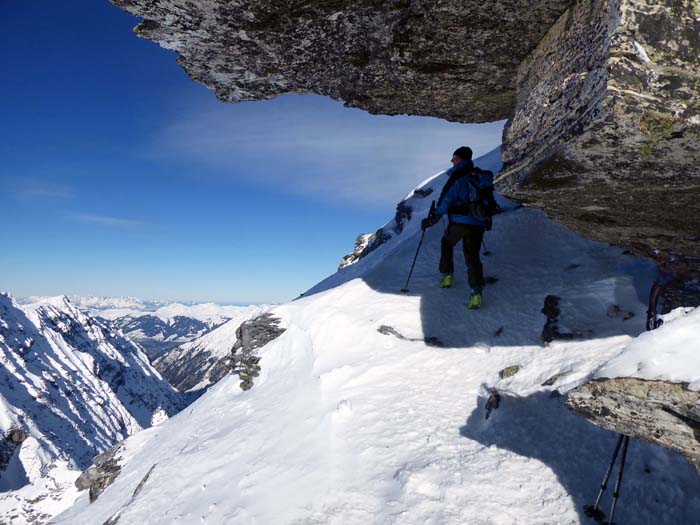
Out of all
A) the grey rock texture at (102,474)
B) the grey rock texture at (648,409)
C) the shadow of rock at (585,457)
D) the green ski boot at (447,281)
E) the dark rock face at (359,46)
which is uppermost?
the dark rock face at (359,46)

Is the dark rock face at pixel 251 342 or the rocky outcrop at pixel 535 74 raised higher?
the rocky outcrop at pixel 535 74

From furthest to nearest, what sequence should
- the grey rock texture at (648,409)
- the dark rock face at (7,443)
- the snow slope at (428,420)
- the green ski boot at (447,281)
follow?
the dark rock face at (7,443)
the green ski boot at (447,281)
the snow slope at (428,420)
the grey rock texture at (648,409)

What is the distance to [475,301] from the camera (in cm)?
1073

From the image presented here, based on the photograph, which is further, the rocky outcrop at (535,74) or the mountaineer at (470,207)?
the mountaineer at (470,207)

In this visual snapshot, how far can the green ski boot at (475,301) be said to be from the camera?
1073cm

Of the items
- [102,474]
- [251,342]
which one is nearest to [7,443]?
[102,474]

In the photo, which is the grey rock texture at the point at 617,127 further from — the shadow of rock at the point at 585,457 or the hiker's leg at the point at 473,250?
the shadow of rock at the point at 585,457

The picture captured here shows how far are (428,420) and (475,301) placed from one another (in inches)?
178

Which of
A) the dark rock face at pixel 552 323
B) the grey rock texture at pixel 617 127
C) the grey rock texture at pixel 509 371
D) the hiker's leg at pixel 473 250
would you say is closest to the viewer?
the grey rock texture at pixel 617 127

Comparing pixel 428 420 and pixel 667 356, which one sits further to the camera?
pixel 428 420

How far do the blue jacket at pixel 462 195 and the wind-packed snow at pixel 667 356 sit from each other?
6.53m

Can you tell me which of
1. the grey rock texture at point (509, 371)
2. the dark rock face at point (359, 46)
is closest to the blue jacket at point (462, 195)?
the dark rock face at point (359, 46)

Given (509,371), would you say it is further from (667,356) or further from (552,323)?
(667,356)

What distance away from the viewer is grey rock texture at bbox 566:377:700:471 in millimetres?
3260
